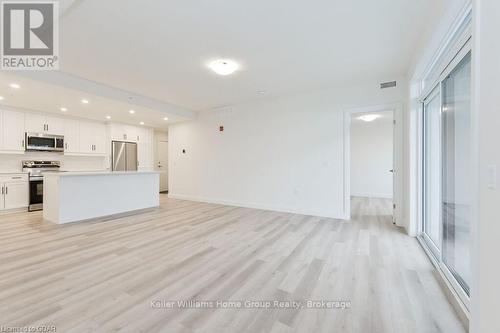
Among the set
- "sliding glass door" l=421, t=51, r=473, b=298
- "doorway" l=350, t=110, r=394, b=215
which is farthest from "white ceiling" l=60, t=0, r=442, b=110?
"doorway" l=350, t=110, r=394, b=215

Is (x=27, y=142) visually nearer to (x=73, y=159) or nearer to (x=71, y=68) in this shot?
(x=73, y=159)

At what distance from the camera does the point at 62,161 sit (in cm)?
613

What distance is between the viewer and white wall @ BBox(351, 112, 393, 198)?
731 cm

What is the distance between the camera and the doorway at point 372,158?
7.29m

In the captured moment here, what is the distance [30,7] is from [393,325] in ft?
14.3

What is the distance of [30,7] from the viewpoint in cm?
228

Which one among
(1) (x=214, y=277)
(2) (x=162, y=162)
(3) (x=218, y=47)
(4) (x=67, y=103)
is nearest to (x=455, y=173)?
(1) (x=214, y=277)

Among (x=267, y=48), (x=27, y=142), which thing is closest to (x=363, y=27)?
(x=267, y=48)

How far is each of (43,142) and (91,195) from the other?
102 inches

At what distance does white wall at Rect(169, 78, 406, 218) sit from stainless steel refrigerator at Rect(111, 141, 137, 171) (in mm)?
1705

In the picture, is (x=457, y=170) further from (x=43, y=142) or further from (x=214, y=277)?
(x=43, y=142)

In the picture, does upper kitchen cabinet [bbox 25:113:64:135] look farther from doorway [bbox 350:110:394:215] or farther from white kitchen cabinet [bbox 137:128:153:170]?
doorway [bbox 350:110:394:215]

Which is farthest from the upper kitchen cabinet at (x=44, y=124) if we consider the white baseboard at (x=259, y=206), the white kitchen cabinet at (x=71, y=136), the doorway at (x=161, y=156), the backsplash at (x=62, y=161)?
the white baseboard at (x=259, y=206)

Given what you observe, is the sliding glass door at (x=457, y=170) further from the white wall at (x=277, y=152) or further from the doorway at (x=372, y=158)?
the doorway at (x=372, y=158)
